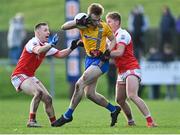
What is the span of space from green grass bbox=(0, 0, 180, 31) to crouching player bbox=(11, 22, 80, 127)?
32.8 meters

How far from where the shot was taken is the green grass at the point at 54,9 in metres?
52.7

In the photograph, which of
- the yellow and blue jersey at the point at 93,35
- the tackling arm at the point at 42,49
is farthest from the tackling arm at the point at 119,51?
the tackling arm at the point at 42,49

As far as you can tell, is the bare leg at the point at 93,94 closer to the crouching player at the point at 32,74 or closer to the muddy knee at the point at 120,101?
the muddy knee at the point at 120,101

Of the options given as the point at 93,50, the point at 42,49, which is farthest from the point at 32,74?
the point at 93,50

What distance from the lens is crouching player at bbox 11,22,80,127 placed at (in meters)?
17.9

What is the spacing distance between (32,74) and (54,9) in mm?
37660

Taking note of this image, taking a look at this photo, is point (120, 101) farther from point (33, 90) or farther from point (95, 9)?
point (95, 9)

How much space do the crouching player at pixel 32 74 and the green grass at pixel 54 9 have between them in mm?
32830

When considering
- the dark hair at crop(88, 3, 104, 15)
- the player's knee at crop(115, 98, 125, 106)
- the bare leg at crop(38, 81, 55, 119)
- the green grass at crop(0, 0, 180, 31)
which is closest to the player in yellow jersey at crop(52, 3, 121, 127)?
the dark hair at crop(88, 3, 104, 15)

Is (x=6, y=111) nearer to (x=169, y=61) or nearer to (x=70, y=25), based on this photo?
(x=70, y=25)

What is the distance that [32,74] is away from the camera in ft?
60.1

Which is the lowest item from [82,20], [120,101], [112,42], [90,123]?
[90,123]

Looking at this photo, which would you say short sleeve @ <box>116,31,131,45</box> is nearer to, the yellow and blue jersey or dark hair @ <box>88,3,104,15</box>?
the yellow and blue jersey

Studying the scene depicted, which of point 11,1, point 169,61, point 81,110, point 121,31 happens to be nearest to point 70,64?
point 169,61
